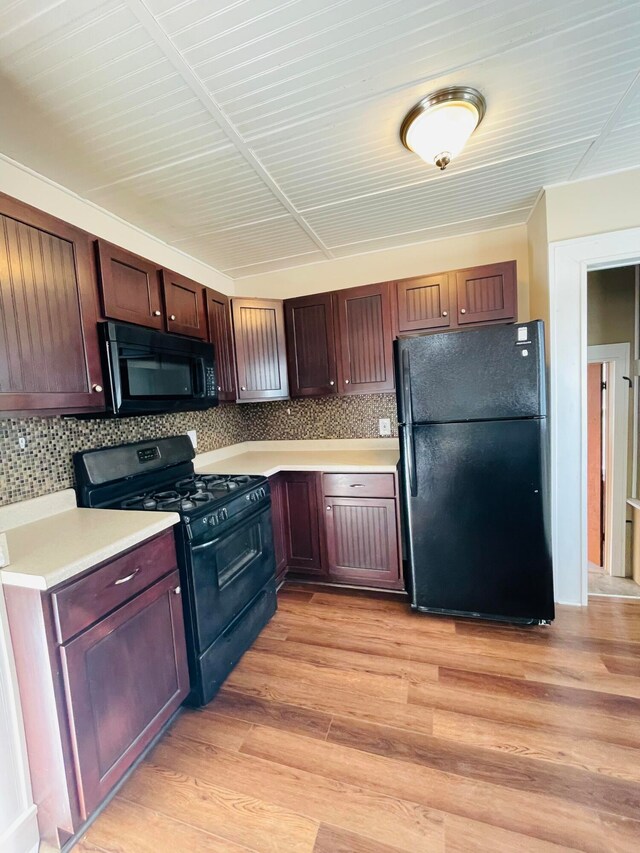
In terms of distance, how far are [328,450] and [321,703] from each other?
1.75 m

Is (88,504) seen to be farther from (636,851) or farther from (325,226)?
(636,851)

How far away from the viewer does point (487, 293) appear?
235 cm

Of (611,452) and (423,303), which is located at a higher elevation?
(423,303)

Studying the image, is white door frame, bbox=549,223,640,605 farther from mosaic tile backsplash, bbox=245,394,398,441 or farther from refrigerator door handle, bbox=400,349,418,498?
mosaic tile backsplash, bbox=245,394,398,441

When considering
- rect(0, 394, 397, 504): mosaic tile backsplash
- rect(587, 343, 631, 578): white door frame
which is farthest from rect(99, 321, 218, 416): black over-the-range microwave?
rect(587, 343, 631, 578): white door frame

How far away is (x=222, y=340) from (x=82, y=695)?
2.00 m

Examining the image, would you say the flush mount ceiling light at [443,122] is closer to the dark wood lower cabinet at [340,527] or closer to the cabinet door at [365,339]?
the cabinet door at [365,339]

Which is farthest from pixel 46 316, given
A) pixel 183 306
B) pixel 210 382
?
pixel 210 382

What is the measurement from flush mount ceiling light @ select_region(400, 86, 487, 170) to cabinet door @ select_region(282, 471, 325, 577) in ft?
6.12

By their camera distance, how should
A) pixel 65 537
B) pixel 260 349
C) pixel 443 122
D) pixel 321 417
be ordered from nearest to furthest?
pixel 65 537, pixel 443 122, pixel 260 349, pixel 321 417

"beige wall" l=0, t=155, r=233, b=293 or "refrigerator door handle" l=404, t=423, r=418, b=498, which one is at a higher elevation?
"beige wall" l=0, t=155, r=233, b=293

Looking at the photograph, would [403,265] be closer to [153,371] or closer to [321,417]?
[321,417]

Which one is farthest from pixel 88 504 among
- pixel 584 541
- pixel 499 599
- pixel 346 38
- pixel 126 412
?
pixel 584 541

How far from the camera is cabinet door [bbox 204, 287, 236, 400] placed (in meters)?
2.40
